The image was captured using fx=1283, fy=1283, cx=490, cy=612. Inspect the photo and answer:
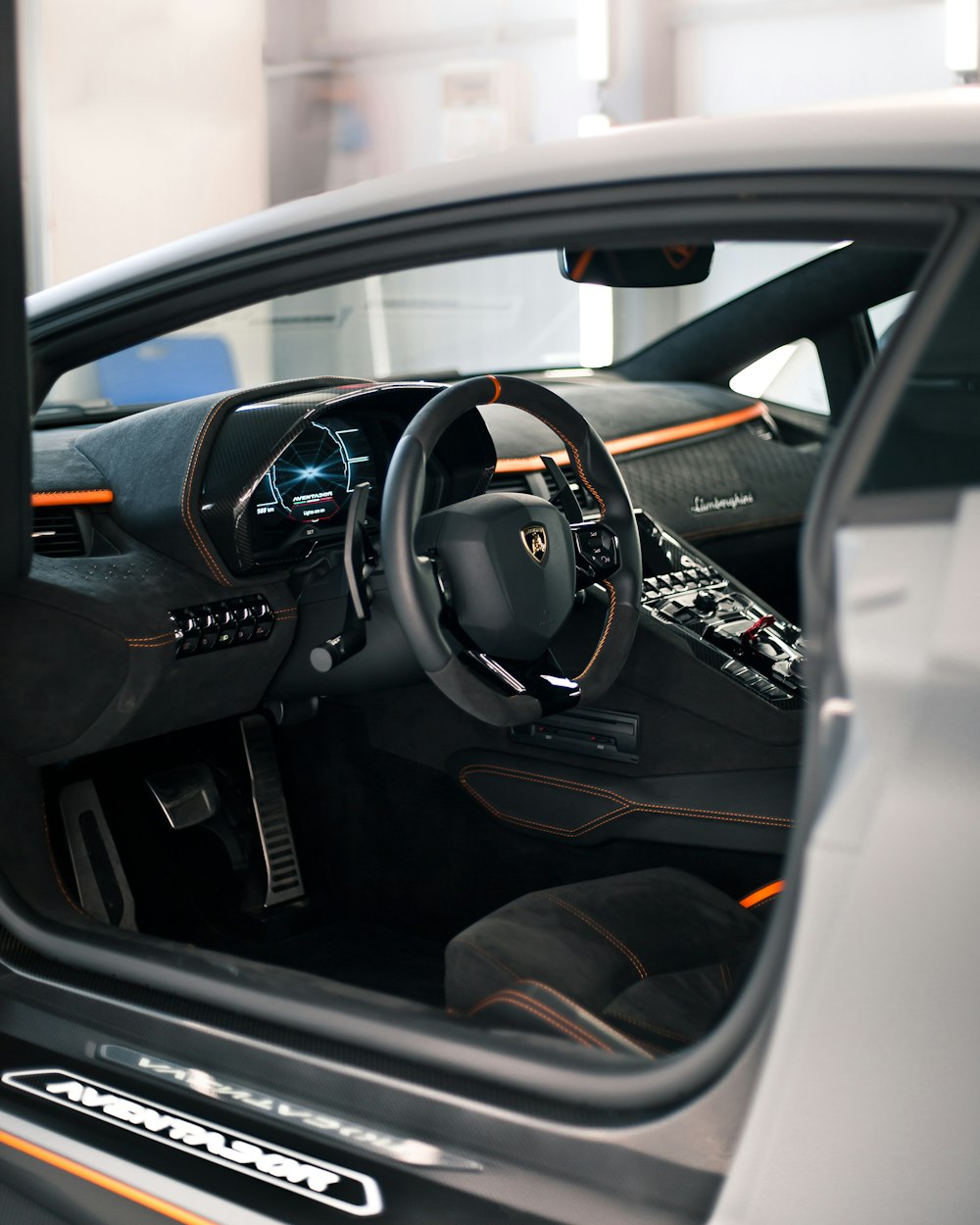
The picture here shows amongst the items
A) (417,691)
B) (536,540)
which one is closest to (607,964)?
(536,540)

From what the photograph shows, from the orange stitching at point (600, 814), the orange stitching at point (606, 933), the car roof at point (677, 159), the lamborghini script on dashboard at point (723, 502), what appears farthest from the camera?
the lamborghini script on dashboard at point (723, 502)

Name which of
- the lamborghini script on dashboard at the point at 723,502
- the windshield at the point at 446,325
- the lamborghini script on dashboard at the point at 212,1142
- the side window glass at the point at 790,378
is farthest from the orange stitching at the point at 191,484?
the side window glass at the point at 790,378

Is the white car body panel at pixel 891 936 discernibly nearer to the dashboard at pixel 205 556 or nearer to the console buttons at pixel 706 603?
the dashboard at pixel 205 556

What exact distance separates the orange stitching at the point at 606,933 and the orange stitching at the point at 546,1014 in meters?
0.33

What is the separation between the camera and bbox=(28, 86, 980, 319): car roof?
978 mm

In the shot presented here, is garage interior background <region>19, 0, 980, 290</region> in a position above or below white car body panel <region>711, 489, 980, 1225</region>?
above

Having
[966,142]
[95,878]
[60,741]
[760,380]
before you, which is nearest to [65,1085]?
[60,741]

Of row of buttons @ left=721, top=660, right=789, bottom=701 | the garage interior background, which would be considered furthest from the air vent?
the garage interior background

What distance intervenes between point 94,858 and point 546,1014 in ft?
3.94

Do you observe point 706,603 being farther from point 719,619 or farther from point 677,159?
point 677,159

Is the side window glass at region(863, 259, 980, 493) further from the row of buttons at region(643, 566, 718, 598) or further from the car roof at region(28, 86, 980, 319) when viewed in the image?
the row of buttons at region(643, 566, 718, 598)

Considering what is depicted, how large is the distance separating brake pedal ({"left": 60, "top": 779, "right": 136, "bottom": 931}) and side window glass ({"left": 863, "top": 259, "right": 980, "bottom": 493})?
1.64 m

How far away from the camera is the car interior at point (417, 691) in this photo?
164 centimetres

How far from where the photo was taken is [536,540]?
1888 millimetres
